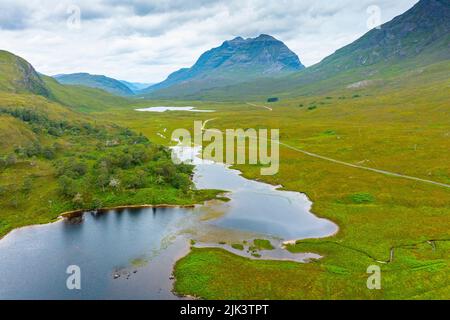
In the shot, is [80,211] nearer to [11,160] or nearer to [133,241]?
[133,241]

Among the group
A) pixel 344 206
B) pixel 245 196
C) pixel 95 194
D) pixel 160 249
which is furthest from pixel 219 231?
pixel 95 194

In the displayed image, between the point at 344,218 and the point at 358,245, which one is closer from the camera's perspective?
the point at 358,245

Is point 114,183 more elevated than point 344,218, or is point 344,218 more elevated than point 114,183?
point 114,183

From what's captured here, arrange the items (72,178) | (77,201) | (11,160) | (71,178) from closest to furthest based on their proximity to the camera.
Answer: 1. (77,201)
2. (71,178)
3. (72,178)
4. (11,160)

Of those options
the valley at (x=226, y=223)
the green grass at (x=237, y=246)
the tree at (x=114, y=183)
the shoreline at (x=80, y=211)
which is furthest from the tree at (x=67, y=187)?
the green grass at (x=237, y=246)

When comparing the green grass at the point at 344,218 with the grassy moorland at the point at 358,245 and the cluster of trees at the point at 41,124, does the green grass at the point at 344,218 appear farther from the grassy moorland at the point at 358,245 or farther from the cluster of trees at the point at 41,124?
the cluster of trees at the point at 41,124

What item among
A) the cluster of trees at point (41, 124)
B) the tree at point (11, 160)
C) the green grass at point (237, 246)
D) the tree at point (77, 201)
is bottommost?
the green grass at point (237, 246)

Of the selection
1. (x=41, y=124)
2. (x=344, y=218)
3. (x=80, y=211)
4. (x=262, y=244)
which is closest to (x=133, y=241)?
(x=80, y=211)

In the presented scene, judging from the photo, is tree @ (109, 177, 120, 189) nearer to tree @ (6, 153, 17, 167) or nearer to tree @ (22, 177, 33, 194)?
tree @ (22, 177, 33, 194)
